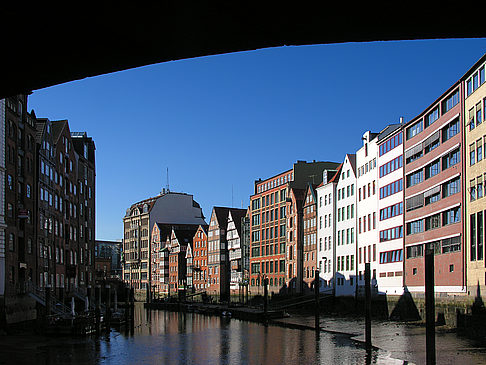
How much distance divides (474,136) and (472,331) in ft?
45.2

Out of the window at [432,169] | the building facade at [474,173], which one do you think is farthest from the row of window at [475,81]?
the window at [432,169]

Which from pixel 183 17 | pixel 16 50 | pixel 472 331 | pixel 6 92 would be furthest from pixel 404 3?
pixel 472 331

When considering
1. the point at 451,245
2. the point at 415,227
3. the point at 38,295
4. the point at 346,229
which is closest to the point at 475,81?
the point at 451,245

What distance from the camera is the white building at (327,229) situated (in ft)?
287

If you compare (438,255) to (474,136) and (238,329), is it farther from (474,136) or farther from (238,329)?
(238,329)

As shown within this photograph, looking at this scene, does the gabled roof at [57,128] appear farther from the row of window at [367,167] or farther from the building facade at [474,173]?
the building facade at [474,173]

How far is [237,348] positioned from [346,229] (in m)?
38.6

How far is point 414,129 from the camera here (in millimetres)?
64625

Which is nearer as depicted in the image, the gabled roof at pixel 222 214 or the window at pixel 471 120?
the window at pixel 471 120

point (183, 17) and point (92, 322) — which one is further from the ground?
point (183, 17)

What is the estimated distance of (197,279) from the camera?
5620 inches

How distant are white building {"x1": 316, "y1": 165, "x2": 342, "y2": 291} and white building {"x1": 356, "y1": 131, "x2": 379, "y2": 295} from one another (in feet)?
24.4

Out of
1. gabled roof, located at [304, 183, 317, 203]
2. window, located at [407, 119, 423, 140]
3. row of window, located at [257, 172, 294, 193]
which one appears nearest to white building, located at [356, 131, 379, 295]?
window, located at [407, 119, 423, 140]

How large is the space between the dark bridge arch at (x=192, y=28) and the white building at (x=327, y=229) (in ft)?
253
